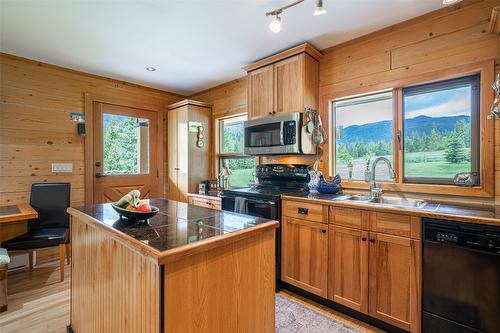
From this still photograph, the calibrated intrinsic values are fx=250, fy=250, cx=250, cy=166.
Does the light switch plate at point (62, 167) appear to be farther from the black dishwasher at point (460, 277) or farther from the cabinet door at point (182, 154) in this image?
the black dishwasher at point (460, 277)

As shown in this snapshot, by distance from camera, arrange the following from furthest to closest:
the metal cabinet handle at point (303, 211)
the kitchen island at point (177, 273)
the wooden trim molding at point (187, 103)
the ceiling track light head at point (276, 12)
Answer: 1. the wooden trim molding at point (187, 103)
2. the metal cabinet handle at point (303, 211)
3. the ceiling track light head at point (276, 12)
4. the kitchen island at point (177, 273)

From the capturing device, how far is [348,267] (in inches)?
80.9

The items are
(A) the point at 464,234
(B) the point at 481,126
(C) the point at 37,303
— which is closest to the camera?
(A) the point at 464,234

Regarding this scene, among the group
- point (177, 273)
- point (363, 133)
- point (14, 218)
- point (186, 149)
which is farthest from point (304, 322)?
point (186, 149)

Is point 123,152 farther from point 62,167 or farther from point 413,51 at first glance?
point 413,51

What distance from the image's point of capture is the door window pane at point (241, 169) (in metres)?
3.88

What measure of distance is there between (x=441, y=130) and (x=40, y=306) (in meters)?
3.92

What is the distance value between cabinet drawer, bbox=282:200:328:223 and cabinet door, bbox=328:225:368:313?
0.12 m

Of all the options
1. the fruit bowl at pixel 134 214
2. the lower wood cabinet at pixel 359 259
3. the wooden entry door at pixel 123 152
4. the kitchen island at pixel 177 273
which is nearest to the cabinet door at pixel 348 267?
the lower wood cabinet at pixel 359 259

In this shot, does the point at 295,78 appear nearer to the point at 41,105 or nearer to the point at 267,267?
the point at 267,267

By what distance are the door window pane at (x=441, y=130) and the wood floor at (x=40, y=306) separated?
1.46 meters

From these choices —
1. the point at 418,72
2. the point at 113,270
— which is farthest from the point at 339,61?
the point at 113,270

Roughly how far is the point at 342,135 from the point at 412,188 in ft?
2.94

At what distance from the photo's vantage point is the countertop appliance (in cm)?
252
